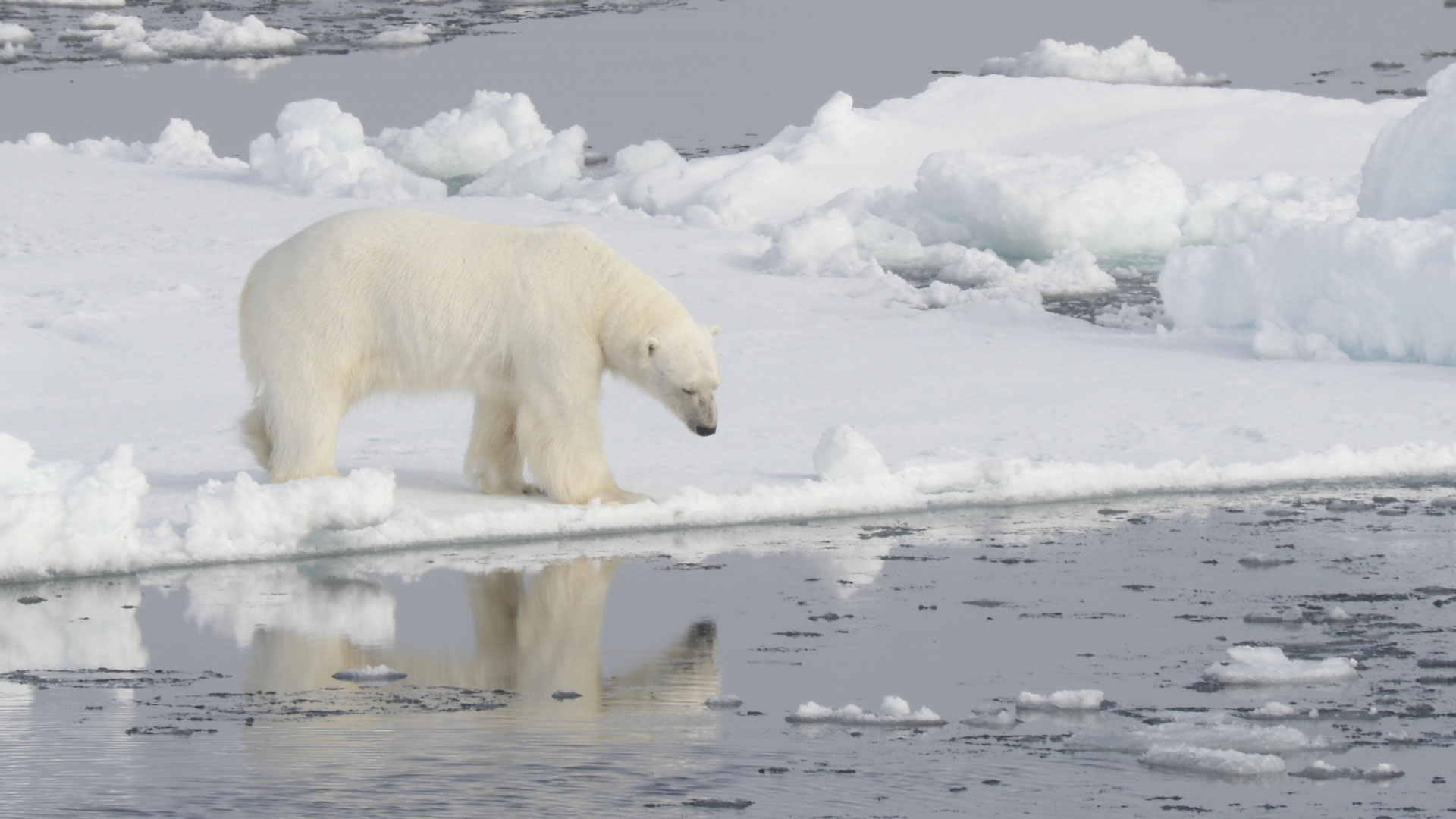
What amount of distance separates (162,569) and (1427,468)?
4.87 m

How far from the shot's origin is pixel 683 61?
26.3m

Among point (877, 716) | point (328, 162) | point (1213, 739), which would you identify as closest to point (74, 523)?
point (877, 716)

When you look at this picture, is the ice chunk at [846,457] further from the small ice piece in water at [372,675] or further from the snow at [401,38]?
the snow at [401,38]

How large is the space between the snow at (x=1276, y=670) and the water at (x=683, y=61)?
1367 cm

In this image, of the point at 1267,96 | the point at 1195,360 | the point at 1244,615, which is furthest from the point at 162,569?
the point at 1267,96

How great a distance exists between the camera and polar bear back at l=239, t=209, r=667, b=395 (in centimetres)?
700

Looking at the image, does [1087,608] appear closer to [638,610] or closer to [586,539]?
[638,610]

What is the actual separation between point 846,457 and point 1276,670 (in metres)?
2.51

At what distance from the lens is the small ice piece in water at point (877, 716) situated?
15.8 feet

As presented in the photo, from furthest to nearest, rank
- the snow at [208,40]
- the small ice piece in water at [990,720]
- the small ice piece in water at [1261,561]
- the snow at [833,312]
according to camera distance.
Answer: the snow at [208,40] → the snow at [833,312] → the small ice piece in water at [1261,561] → the small ice piece in water at [990,720]

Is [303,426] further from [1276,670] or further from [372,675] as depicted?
[1276,670]

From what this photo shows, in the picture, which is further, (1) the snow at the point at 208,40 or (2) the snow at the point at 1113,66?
(1) the snow at the point at 208,40

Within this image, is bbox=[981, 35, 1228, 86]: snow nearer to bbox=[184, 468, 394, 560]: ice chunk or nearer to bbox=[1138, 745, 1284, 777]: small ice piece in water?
bbox=[184, 468, 394, 560]: ice chunk

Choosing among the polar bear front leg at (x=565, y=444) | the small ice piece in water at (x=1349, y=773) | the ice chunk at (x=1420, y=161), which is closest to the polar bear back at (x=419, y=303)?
the polar bear front leg at (x=565, y=444)
